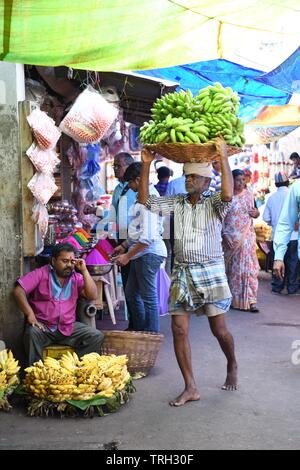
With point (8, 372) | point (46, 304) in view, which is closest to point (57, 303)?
point (46, 304)

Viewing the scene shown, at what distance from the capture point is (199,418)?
473 cm

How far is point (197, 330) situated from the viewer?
785 centimetres

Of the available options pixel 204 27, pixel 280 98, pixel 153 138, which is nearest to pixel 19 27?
pixel 153 138

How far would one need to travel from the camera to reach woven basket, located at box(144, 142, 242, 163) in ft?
15.4

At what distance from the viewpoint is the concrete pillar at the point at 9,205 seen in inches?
224

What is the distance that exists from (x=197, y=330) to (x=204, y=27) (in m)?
3.50

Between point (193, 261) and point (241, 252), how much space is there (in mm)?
4245

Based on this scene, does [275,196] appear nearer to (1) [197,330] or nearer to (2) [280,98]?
(2) [280,98]

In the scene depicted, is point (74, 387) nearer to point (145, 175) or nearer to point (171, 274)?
point (171, 274)

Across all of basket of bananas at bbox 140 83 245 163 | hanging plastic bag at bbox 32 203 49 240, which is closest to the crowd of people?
basket of bananas at bbox 140 83 245 163

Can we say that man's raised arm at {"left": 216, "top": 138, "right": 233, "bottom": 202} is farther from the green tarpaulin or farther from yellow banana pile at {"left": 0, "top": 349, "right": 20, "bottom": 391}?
yellow banana pile at {"left": 0, "top": 349, "right": 20, "bottom": 391}

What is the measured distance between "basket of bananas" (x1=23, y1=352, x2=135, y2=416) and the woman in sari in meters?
4.37
